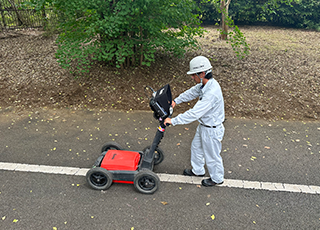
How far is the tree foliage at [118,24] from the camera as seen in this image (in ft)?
19.5

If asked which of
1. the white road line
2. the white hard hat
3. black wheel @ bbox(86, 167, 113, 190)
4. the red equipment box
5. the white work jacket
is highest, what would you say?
the white hard hat

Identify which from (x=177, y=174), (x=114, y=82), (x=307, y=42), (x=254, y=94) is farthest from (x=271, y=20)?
(x=177, y=174)

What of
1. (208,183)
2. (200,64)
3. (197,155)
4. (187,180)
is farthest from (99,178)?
(200,64)

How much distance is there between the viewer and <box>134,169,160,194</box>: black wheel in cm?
370

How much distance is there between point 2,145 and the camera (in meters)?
5.11

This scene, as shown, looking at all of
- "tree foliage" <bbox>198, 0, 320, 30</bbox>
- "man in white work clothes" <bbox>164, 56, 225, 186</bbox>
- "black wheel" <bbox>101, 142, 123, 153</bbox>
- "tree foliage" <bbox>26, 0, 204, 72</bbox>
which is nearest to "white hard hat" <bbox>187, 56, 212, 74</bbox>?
"man in white work clothes" <bbox>164, 56, 225, 186</bbox>

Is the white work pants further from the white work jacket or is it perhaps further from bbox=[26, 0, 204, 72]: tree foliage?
bbox=[26, 0, 204, 72]: tree foliage

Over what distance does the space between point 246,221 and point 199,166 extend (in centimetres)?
114

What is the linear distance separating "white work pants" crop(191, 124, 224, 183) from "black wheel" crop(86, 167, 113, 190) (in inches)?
57.4

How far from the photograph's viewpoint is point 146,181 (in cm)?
381

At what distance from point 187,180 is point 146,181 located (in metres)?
0.79

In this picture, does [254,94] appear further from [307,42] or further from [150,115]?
[307,42]

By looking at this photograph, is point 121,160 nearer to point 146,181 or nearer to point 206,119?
point 146,181

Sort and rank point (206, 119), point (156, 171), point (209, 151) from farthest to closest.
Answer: point (156, 171) → point (209, 151) → point (206, 119)
